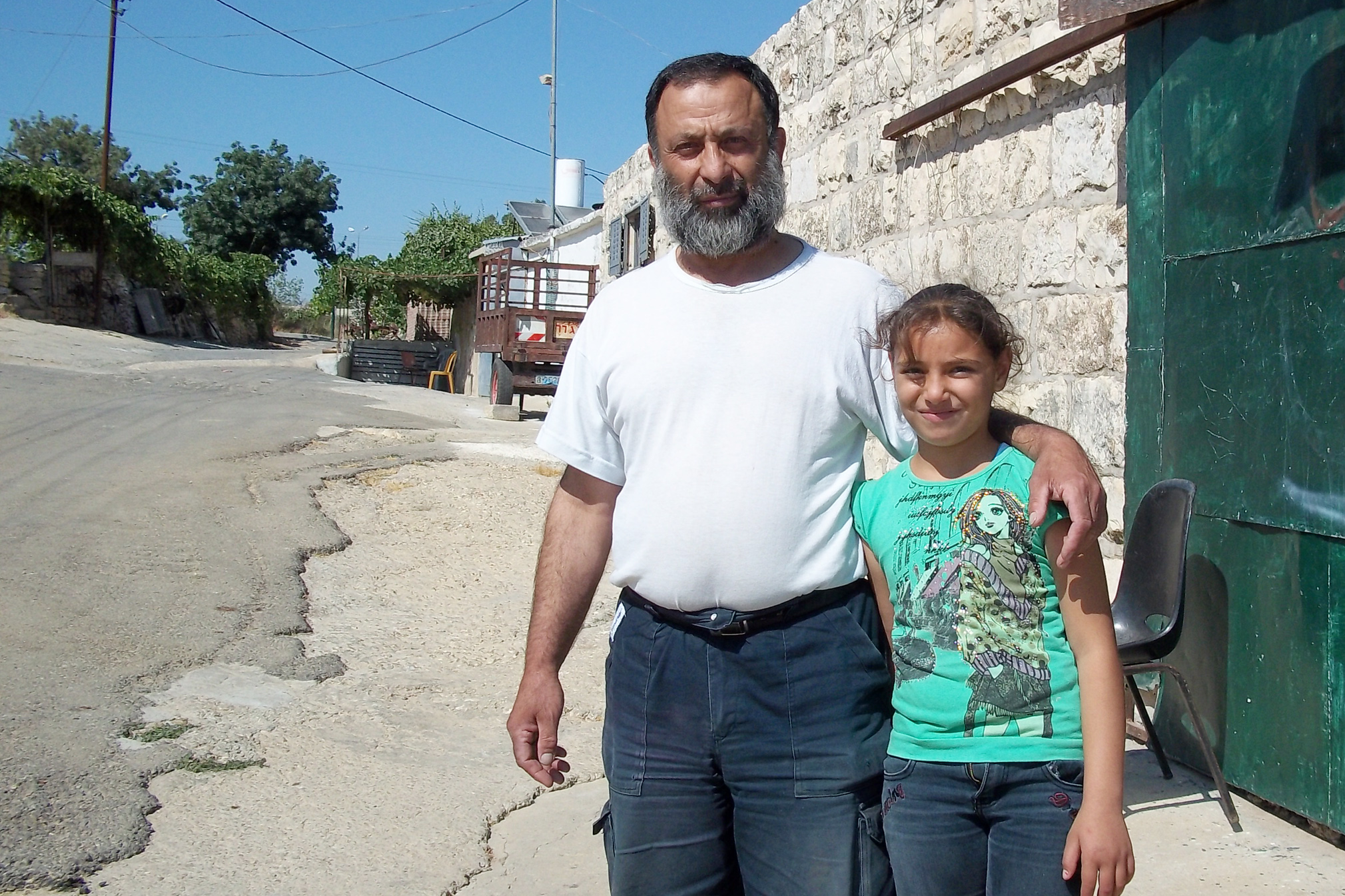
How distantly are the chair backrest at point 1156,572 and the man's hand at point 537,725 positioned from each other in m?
1.77

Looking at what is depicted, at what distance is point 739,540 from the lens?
1.89m

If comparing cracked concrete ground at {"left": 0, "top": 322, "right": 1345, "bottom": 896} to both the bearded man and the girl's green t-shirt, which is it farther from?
the girl's green t-shirt

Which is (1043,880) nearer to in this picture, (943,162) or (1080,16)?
(1080,16)

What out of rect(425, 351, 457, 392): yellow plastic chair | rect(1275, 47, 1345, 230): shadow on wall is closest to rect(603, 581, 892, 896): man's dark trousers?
rect(1275, 47, 1345, 230): shadow on wall

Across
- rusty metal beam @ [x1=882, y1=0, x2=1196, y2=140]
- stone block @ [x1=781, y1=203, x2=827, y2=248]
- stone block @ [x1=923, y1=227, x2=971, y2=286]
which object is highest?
rusty metal beam @ [x1=882, y1=0, x2=1196, y2=140]

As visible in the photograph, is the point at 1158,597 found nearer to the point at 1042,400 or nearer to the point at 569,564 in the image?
the point at 1042,400

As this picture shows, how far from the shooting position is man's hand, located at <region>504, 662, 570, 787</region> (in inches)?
82.0

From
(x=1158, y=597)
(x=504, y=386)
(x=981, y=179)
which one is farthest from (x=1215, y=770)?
(x=504, y=386)

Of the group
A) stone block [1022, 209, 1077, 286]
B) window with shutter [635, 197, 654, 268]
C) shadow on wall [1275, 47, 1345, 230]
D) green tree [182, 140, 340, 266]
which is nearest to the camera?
shadow on wall [1275, 47, 1345, 230]

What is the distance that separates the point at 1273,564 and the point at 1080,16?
1.69 m

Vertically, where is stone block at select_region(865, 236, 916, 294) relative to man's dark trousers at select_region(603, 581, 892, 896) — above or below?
above

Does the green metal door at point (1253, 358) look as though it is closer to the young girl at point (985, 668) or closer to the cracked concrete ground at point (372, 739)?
the young girl at point (985, 668)

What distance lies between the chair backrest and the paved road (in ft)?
9.57

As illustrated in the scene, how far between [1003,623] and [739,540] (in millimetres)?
444
